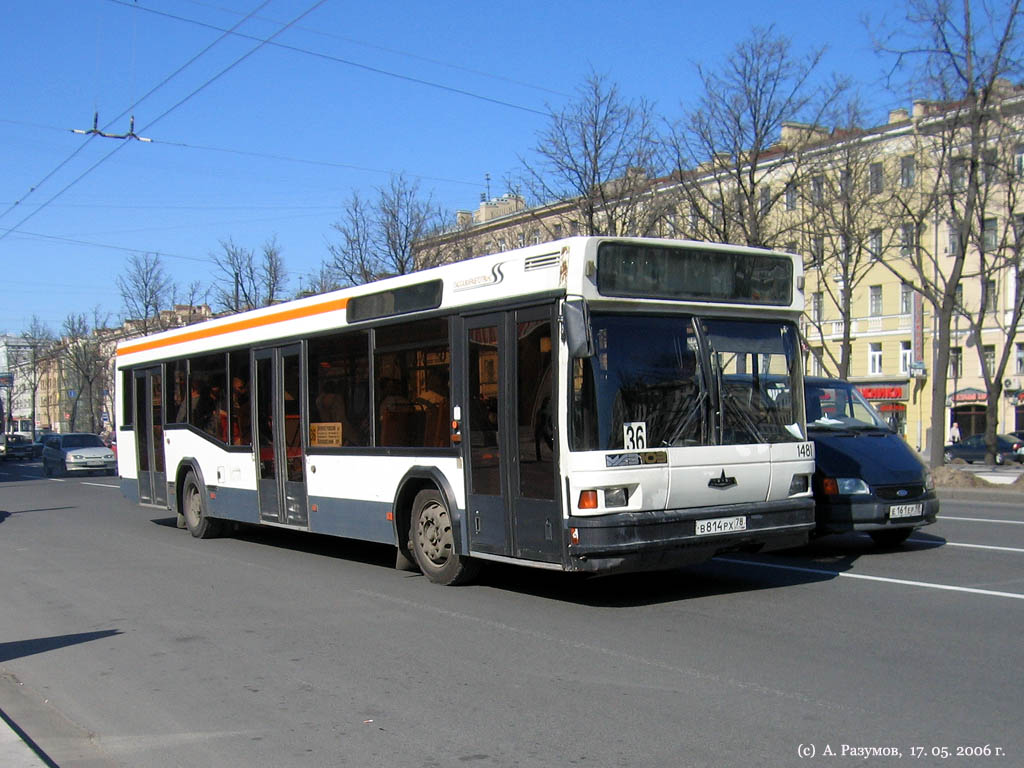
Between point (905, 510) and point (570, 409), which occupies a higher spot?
point (570, 409)

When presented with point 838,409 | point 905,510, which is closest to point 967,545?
point 905,510

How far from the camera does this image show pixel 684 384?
8.70 metres

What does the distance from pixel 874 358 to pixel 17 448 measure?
1954 inches

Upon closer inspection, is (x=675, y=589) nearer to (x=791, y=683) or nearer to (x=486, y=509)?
(x=486, y=509)

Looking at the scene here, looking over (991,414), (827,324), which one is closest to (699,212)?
(991,414)

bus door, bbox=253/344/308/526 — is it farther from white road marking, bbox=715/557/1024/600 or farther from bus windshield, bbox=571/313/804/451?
bus windshield, bbox=571/313/804/451

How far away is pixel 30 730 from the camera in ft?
19.6

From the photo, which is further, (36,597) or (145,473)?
(145,473)

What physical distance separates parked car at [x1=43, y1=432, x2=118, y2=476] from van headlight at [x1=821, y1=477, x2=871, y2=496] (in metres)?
32.7

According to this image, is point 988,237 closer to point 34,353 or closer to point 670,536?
point 670,536

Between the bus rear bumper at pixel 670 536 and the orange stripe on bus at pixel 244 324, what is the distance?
464 centimetres

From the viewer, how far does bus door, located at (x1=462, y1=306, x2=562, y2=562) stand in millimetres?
8578

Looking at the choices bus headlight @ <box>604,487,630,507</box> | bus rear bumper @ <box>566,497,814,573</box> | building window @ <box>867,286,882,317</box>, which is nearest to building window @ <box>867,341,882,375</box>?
building window @ <box>867,286,882,317</box>

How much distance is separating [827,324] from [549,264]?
55557 millimetres
